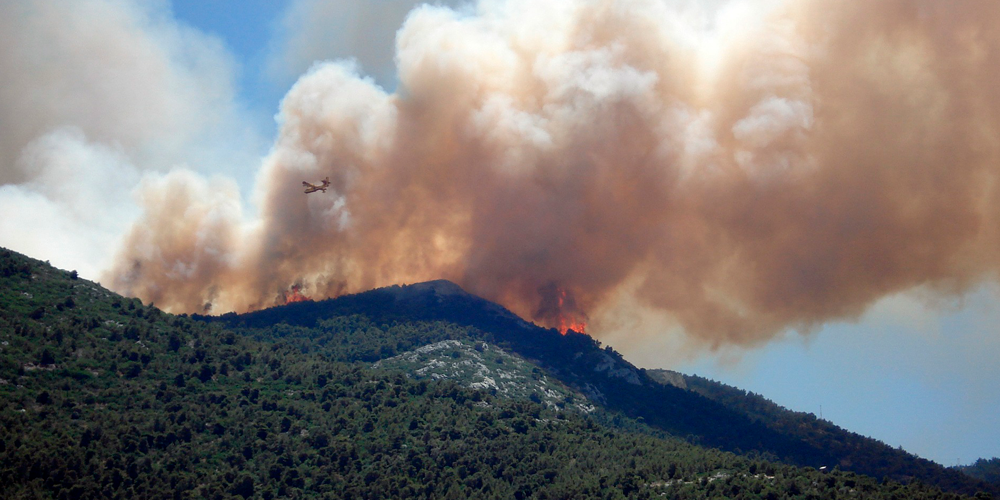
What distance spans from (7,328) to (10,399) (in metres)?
15.8

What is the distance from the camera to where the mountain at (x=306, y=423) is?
9944 cm

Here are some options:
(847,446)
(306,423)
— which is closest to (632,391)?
(847,446)

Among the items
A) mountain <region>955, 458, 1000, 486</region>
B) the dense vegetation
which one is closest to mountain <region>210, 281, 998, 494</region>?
the dense vegetation

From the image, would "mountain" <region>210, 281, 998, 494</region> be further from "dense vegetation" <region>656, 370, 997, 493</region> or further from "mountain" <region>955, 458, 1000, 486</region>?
"mountain" <region>955, 458, 1000, 486</region>

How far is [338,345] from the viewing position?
163 m

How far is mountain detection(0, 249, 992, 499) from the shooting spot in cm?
9944

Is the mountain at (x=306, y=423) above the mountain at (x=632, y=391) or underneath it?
underneath

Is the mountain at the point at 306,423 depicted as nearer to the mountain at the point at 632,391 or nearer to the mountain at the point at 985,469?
the mountain at the point at 632,391

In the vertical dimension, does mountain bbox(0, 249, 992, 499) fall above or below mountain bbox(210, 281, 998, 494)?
below

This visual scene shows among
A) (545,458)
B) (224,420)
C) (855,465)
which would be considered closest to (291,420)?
(224,420)

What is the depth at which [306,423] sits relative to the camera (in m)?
122

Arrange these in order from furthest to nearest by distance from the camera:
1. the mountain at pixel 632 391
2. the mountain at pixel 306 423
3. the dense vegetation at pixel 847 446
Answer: the mountain at pixel 632 391 < the dense vegetation at pixel 847 446 < the mountain at pixel 306 423

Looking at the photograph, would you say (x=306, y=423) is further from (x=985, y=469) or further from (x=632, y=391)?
(x=985, y=469)

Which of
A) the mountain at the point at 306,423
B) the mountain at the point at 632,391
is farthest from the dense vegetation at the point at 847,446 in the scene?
the mountain at the point at 306,423
